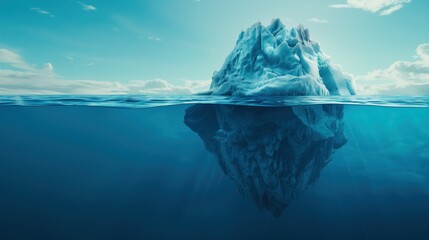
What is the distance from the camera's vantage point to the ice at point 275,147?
6.65 meters

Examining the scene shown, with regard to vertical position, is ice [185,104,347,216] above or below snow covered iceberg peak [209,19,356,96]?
below

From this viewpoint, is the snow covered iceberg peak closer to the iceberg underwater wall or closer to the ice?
the iceberg underwater wall

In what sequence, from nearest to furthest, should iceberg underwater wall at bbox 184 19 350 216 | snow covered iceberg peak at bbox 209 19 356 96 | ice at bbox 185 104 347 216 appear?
ice at bbox 185 104 347 216 < iceberg underwater wall at bbox 184 19 350 216 < snow covered iceberg peak at bbox 209 19 356 96

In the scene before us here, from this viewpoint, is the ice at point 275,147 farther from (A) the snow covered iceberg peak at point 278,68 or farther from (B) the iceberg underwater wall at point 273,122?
(A) the snow covered iceberg peak at point 278,68

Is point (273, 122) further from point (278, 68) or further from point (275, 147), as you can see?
point (278, 68)

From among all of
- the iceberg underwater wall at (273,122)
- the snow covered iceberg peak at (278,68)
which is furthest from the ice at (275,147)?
the snow covered iceberg peak at (278,68)

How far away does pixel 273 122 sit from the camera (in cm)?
726

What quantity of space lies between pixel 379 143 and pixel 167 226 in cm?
1640

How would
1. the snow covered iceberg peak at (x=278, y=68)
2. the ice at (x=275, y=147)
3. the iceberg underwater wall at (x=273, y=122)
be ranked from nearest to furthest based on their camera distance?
1. the ice at (x=275, y=147)
2. the iceberg underwater wall at (x=273, y=122)
3. the snow covered iceberg peak at (x=278, y=68)

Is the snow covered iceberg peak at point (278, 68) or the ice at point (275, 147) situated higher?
the snow covered iceberg peak at point (278, 68)

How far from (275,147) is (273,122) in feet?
3.52

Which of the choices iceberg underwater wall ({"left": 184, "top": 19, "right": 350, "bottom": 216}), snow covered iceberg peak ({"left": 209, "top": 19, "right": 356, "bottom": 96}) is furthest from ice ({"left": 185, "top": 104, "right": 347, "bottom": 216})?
snow covered iceberg peak ({"left": 209, "top": 19, "right": 356, "bottom": 96})

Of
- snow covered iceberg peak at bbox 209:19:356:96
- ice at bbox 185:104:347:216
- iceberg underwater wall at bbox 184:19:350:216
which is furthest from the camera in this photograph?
snow covered iceberg peak at bbox 209:19:356:96

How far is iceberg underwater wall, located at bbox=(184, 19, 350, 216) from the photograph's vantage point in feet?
22.1
